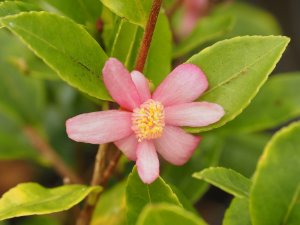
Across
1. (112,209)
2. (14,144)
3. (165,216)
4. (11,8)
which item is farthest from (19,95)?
(165,216)

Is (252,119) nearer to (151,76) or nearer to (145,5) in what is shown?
(151,76)

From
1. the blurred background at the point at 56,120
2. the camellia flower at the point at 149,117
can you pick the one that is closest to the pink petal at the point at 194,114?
the camellia flower at the point at 149,117

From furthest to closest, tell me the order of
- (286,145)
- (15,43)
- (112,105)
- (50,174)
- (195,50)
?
1. (50,174)
2. (195,50)
3. (15,43)
4. (112,105)
5. (286,145)

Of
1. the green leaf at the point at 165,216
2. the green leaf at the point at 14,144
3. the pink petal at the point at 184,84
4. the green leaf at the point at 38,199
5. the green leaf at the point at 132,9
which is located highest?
the green leaf at the point at 132,9

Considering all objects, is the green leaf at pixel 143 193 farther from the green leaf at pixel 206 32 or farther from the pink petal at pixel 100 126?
the green leaf at pixel 206 32

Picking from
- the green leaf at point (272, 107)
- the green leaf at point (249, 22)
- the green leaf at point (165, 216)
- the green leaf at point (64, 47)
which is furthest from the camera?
the green leaf at point (249, 22)

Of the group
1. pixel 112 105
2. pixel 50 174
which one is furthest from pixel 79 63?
pixel 50 174
